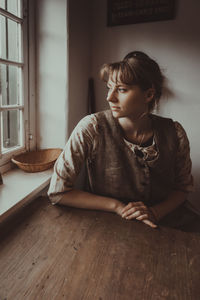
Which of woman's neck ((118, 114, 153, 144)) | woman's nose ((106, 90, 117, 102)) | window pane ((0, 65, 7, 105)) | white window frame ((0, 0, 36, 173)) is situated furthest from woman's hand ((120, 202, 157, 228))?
window pane ((0, 65, 7, 105))

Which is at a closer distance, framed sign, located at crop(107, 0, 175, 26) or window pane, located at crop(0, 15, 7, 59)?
window pane, located at crop(0, 15, 7, 59)

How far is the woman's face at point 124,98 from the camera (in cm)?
111

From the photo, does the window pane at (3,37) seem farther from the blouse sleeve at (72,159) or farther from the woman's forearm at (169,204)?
the woman's forearm at (169,204)

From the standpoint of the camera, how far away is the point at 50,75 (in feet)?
5.65

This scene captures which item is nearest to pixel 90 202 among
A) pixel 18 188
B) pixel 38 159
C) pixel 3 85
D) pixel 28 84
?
pixel 18 188

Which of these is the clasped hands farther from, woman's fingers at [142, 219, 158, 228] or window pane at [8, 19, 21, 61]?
window pane at [8, 19, 21, 61]

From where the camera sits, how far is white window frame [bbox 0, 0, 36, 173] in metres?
1.57

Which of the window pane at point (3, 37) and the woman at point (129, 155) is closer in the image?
the woman at point (129, 155)

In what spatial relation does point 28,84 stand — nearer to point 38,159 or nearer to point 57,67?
point 57,67

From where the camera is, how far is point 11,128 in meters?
1.58

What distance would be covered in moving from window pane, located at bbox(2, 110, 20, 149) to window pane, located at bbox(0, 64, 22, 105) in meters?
0.07

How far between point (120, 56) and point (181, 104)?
69cm

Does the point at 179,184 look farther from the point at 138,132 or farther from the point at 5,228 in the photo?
the point at 5,228

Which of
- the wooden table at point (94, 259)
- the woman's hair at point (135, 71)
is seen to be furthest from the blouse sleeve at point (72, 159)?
the woman's hair at point (135, 71)
